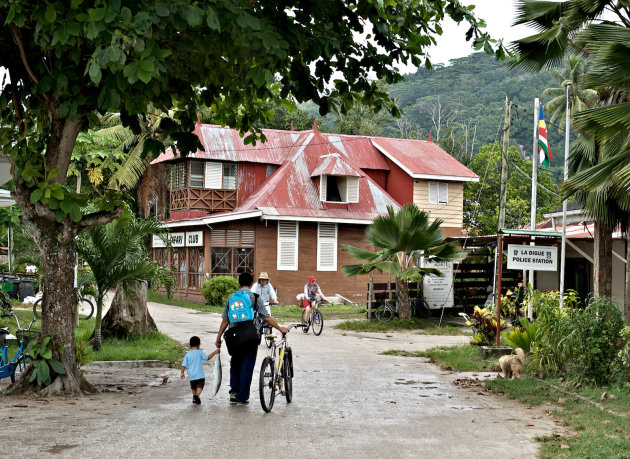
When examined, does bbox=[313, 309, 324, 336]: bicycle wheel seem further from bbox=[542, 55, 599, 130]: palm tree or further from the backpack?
bbox=[542, 55, 599, 130]: palm tree

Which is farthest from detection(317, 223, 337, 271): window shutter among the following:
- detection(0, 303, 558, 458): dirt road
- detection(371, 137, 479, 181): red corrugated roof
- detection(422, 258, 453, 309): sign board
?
detection(0, 303, 558, 458): dirt road

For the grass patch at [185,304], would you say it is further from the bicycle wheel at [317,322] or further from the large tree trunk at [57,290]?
the large tree trunk at [57,290]

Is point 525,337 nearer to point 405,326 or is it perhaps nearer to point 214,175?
point 405,326

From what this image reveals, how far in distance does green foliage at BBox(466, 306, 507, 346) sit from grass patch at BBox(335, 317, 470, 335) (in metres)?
6.57

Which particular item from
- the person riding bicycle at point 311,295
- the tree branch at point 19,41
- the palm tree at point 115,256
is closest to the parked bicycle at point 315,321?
the person riding bicycle at point 311,295

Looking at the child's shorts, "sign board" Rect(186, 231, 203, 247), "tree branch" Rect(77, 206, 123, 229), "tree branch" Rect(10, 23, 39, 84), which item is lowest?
the child's shorts

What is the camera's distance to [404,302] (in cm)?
2583

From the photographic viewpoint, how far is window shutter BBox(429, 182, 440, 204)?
38.8m

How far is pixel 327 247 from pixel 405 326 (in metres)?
10.9

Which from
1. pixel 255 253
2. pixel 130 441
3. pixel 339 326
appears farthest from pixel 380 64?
pixel 255 253

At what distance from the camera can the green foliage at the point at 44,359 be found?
11.0 meters

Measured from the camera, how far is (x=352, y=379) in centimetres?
1384

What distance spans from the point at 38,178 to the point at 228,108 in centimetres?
321

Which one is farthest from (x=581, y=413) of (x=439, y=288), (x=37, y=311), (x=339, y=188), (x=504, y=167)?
(x=339, y=188)
